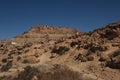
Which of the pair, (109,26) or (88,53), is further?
(109,26)

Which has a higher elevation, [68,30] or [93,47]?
[68,30]

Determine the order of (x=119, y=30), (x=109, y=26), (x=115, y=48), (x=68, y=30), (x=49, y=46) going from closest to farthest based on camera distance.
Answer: (x=115, y=48)
(x=119, y=30)
(x=109, y=26)
(x=49, y=46)
(x=68, y=30)

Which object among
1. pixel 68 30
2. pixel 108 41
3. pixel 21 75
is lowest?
pixel 21 75

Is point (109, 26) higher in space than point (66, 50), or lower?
higher

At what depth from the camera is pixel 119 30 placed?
22312mm

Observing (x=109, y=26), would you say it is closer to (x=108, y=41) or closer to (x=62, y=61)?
(x=108, y=41)

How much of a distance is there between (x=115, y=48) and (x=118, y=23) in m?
4.20

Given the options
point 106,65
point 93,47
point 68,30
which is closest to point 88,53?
point 93,47

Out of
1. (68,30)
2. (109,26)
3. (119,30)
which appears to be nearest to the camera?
(119,30)

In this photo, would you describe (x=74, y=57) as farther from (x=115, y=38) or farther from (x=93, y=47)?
(x=115, y=38)

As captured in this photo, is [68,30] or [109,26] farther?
[68,30]

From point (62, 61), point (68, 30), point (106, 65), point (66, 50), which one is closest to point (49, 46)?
point (66, 50)

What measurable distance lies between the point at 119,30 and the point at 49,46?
8189 millimetres

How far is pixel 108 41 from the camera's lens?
21.7m
